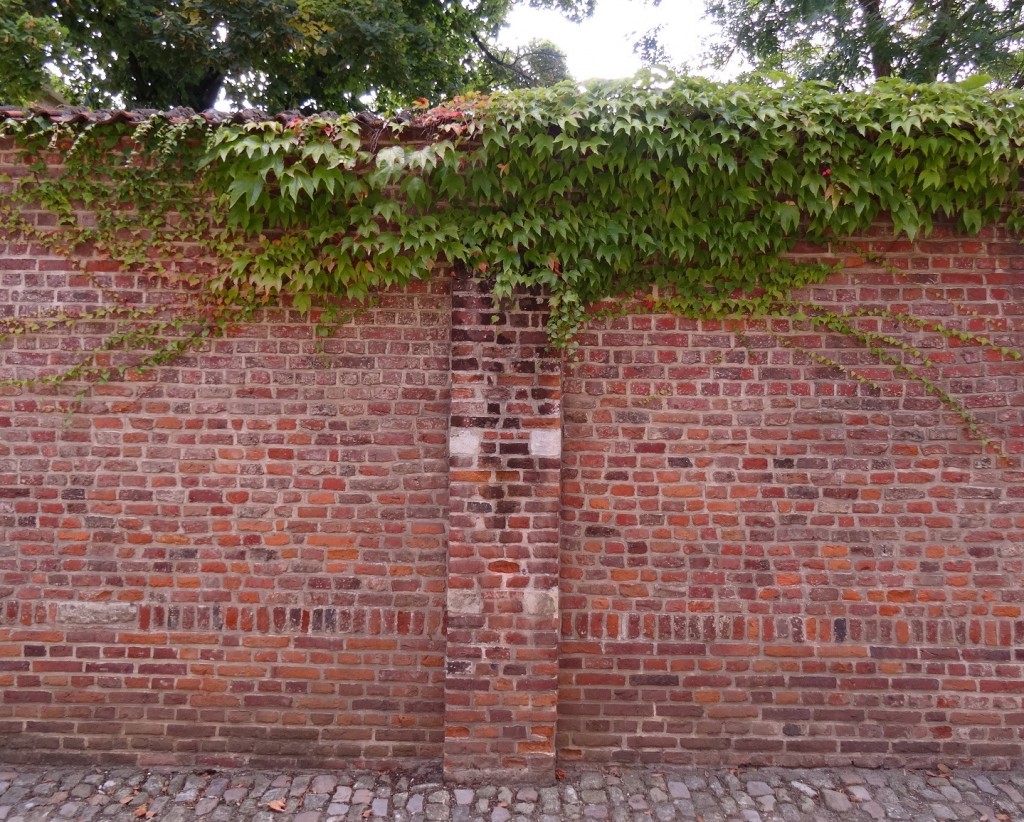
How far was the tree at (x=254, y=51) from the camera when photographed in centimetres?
756

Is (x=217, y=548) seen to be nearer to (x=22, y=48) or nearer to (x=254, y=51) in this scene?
(x=22, y=48)

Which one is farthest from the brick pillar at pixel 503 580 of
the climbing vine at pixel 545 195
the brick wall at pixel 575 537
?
the climbing vine at pixel 545 195

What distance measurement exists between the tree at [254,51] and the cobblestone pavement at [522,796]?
246 inches

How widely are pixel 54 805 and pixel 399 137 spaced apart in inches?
152

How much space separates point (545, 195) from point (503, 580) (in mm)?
2065

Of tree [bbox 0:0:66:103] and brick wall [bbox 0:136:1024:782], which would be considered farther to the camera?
tree [bbox 0:0:66:103]

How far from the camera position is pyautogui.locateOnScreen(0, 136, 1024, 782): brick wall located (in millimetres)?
3898

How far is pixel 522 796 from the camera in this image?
367cm

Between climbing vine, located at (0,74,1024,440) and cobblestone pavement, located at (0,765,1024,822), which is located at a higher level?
climbing vine, located at (0,74,1024,440)

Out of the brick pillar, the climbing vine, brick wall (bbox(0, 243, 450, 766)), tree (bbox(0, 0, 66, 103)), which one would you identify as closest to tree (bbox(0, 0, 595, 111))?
tree (bbox(0, 0, 66, 103))

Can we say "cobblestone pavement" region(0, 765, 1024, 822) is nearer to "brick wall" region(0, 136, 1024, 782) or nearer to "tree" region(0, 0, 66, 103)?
"brick wall" region(0, 136, 1024, 782)

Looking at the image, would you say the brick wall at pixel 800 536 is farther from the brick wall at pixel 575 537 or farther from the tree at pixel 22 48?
the tree at pixel 22 48

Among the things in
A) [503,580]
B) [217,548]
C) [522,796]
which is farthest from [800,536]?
[217,548]

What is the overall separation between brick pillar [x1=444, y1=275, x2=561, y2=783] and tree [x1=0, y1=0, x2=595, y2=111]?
19.5ft
